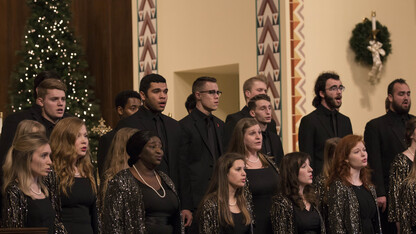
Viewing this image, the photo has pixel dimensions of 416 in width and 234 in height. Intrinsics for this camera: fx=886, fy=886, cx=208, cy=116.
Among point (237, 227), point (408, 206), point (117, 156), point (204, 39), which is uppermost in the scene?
point (204, 39)

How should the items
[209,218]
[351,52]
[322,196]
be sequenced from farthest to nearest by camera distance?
[351,52] → [322,196] → [209,218]

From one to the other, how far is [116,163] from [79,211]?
0.82 meters

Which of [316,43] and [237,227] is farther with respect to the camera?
[316,43]

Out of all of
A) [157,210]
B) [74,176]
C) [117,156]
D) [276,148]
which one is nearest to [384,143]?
[276,148]

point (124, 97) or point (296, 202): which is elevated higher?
point (124, 97)

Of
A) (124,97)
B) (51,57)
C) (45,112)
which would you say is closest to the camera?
(45,112)

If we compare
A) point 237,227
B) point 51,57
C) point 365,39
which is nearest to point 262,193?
point 237,227

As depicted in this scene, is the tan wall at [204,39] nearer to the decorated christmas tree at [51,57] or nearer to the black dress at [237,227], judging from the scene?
Result: the decorated christmas tree at [51,57]

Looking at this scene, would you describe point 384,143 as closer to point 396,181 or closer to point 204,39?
point 396,181

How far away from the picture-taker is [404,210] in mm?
7312

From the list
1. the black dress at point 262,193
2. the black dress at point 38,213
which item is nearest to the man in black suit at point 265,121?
the black dress at point 262,193

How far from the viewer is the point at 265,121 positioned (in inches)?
301

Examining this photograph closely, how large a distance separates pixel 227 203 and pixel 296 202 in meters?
0.62

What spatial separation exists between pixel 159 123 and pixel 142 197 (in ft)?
4.69
